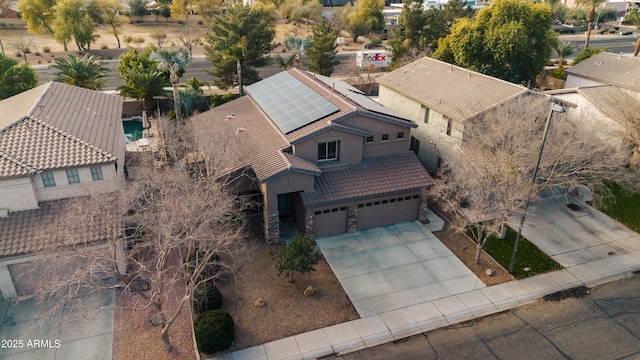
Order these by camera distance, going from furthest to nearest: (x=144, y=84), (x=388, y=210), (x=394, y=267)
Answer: (x=144, y=84)
(x=388, y=210)
(x=394, y=267)

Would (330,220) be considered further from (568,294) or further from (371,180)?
(568,294)

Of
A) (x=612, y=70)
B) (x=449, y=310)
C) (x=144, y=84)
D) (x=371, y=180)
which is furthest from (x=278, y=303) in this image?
(x=612, y=70)

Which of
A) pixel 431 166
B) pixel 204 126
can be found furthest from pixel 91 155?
pixel 431 166

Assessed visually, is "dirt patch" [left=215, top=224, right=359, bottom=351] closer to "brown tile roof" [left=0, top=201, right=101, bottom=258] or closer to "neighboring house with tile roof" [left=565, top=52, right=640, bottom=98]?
"brown tile roof" [left=0, top=201, right=101, bottom=258]

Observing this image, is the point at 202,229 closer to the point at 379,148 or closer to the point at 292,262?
the point at 292,262

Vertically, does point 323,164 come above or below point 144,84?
below

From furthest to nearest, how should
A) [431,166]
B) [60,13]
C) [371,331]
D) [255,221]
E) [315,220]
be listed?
[60,13]
[431,166]
[255,221]
[315,220]
[371,331]
